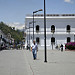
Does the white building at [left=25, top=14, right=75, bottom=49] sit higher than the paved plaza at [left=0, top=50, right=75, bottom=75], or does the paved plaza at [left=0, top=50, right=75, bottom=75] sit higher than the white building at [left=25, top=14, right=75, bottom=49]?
the white building at [left=25, top=14, right=75, bottom=49]

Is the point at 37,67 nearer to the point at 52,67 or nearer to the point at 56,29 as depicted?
the point at 52,67

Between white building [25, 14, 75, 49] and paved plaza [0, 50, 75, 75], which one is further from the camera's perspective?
white building [25, 14, 75, 49]

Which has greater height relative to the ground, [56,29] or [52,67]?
[56,29]

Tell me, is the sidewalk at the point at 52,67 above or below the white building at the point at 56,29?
below

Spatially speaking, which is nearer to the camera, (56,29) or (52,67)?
(52,67)

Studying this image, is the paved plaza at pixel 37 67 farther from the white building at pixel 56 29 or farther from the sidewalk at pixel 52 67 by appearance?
the white building at pixel 56 29

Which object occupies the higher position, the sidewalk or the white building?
the white building

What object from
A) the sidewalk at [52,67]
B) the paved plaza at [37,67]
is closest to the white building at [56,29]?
the paved plaza at [37,67]

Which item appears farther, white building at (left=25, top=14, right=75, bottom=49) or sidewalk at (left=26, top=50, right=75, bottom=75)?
white building at (left=25, top=14, right=75, bottom=49)

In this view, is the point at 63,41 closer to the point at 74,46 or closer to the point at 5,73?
the point at 74,46

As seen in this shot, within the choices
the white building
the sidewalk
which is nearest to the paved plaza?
the sidewalk

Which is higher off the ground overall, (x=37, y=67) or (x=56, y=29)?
(x=56, y=29)

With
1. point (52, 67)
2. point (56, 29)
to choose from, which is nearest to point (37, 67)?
point (52, 67)

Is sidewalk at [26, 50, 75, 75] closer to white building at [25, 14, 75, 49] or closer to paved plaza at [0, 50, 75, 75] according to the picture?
paved plaza at [0, 50, 75, 75]
